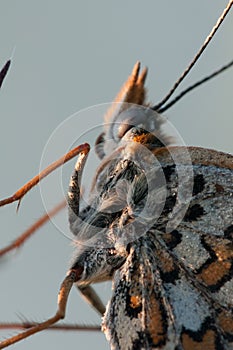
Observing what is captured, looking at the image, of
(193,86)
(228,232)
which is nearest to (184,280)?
(228,232)

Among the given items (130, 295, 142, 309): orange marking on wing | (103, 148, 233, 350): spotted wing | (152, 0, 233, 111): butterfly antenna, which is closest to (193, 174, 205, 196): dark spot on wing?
(103, 148, 233, 350): spotted wing

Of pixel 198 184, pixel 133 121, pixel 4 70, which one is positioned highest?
pixel 4 70

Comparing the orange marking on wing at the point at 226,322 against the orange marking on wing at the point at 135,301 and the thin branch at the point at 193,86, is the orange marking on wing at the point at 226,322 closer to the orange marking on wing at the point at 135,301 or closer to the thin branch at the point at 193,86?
the orange marking on wing at the point at 135,301

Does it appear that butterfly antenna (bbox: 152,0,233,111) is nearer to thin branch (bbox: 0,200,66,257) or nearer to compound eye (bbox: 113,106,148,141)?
compound eye (bbox: 113,106,148,141)

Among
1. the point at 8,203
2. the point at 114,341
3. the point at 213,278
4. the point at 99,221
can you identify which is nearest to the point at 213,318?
the point at 213,278

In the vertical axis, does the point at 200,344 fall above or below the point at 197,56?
below

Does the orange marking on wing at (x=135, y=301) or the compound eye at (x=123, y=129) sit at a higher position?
the compound eye at (x=123, y=129)

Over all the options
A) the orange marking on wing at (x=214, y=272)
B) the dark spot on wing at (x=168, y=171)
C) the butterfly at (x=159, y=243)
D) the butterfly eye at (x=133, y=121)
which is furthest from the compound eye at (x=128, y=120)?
the orange marking on wing at (x=214, y=272)

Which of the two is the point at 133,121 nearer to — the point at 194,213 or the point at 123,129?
the point at 123,129
